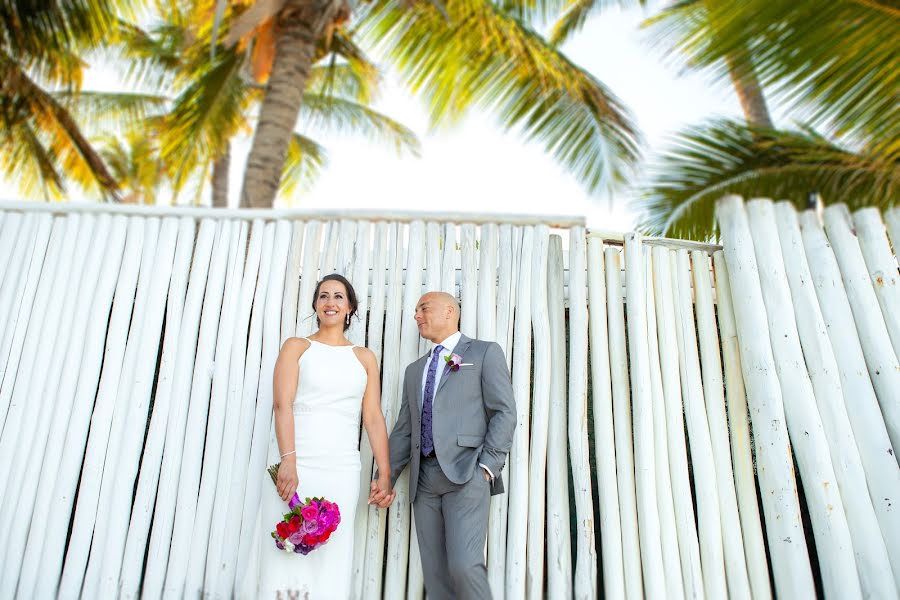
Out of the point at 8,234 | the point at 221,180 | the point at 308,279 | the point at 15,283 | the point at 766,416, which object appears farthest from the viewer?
the point at 221,180

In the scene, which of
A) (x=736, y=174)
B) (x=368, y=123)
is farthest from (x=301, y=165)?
(x=736, y=174)

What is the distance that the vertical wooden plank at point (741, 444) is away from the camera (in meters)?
3.36

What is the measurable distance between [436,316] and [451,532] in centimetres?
114

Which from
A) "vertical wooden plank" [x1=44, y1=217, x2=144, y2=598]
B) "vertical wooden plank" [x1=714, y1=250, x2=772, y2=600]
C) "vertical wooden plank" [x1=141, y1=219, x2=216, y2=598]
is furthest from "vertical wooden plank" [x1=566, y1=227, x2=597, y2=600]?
"vertical wooden plank" [x1=44, y1=217, x2=144, y2=598]

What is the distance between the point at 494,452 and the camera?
3.27 meters

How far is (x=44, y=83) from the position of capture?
345 inches

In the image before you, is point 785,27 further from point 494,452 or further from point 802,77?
point 494,452

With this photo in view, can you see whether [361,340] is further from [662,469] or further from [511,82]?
[511,82]

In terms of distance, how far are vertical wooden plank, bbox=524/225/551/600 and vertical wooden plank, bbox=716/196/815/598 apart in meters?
1.13

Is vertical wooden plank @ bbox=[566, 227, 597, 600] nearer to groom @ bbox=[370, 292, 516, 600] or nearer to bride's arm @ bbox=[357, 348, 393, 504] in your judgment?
groom @ bbox=[370, 292, 516, 600]

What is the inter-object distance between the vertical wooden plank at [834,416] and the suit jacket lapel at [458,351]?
6.38 ft

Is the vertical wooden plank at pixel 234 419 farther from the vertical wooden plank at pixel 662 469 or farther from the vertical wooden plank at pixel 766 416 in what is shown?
the vertical wooden plank at pixel 766 416

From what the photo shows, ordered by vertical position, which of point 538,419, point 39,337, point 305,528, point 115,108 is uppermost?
point 115,108

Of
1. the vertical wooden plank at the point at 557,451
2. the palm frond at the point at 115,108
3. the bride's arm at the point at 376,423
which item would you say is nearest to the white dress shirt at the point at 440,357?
the bride's arm at the point at 376,423
